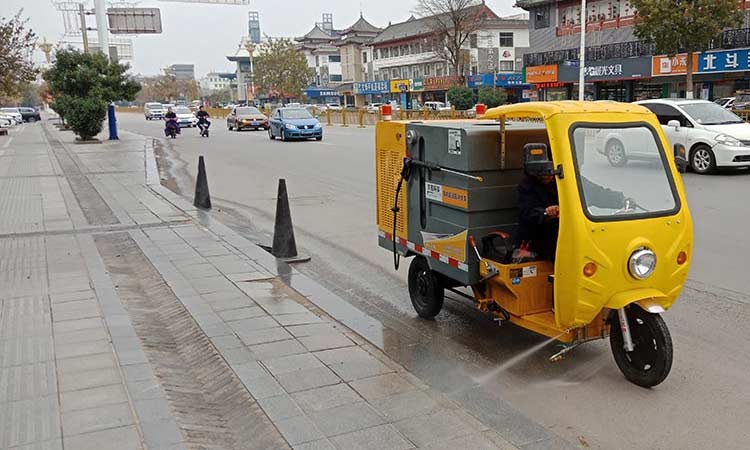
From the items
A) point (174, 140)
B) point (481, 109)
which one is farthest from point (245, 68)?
point (481, 109)

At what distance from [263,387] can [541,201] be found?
7.43 feet

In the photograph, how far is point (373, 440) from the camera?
3770mm

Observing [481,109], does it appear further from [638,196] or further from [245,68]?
[245,68]

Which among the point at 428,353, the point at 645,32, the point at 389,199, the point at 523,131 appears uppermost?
the point at 645,32

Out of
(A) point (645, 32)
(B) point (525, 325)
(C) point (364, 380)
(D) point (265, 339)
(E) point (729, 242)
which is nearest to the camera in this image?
(C) point (364, 380)

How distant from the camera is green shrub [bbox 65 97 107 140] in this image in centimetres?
2805

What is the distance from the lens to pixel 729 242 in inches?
331

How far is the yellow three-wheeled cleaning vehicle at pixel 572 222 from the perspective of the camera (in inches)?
173

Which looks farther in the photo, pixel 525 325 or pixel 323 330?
pixel 323 330

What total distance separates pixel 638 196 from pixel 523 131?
1016 millimetres

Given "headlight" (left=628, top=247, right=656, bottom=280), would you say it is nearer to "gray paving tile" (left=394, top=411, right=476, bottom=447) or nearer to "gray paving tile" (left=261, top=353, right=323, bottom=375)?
"gray paving tile" (left=394, top=411, right=476, bottom=447)

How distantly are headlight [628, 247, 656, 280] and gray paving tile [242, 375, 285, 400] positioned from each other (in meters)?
→ 2.36

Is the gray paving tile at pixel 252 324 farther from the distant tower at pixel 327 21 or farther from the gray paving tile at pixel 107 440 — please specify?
the distant tower at pixel 327 21

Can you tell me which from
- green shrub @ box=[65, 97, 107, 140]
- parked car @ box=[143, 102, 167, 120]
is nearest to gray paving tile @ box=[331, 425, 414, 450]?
green shrub @ box=[65, 97, 107, 140]
